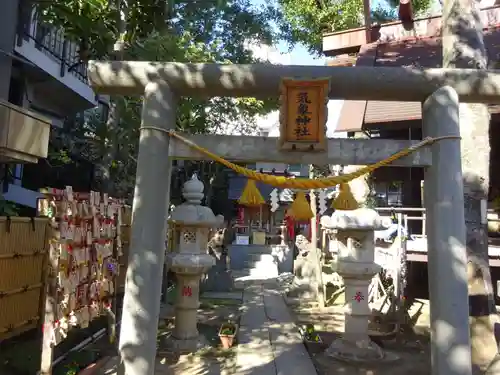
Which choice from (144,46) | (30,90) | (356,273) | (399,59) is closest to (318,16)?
(399,59)

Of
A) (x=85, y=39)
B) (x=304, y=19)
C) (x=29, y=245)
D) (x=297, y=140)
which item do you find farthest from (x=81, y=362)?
(x=304, y=19)

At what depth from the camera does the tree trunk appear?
6.18m

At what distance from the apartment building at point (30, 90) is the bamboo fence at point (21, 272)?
1067mm

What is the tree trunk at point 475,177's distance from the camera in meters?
6.18

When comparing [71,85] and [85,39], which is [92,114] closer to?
[71,85]

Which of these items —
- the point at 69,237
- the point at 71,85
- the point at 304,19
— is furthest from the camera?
the point at 304,19

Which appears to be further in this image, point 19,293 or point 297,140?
point 19,293

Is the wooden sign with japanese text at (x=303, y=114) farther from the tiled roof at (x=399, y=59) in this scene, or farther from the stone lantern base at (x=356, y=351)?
the tiled roof at (x=399, y=59)

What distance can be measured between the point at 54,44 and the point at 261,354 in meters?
10.4

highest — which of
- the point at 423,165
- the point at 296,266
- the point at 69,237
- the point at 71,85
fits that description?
the point at 71,85

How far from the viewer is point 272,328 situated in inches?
383

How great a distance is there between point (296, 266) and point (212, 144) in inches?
437

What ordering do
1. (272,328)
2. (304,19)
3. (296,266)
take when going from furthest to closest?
(304,19) → (296,266) → (272,328)

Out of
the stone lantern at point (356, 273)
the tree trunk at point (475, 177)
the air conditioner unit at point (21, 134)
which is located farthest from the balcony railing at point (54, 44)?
the tree trunk at point (475, 177)
